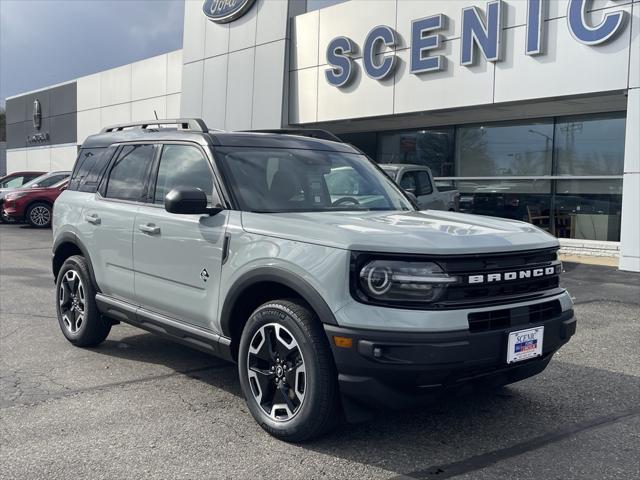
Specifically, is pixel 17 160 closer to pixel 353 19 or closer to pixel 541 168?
pixel 353 19

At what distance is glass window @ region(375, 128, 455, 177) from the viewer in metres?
17.3

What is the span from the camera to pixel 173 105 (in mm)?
24766

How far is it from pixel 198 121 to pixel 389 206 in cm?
158

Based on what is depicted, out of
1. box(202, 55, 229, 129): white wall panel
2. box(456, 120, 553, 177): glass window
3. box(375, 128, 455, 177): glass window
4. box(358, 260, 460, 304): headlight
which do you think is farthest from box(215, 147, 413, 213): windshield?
box(202, 55, 229, 129): white wall panel

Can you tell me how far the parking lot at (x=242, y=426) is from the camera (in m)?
3.48

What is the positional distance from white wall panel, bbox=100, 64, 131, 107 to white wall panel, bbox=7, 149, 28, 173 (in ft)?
34.9

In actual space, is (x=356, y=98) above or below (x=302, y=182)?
above

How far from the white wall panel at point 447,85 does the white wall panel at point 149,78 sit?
12655 mm

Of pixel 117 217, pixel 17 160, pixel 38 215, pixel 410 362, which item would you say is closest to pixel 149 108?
pixel 38 215

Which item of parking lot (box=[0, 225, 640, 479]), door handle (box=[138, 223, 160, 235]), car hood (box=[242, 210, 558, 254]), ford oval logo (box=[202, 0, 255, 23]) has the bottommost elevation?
parking lot (box=[0, 225, 640, 479])

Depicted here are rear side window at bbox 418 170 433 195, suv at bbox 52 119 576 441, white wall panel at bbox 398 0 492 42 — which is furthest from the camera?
white wall panel at bbox 398 0 492 42

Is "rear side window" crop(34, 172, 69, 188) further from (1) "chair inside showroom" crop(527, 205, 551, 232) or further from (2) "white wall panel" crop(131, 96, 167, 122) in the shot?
(1) "chair inside showroom" crop(527, 205, 551, 232)

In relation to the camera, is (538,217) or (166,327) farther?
(538,217)

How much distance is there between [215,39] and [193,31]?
4.68ft
